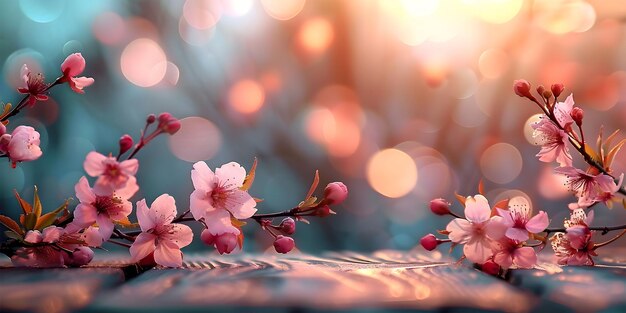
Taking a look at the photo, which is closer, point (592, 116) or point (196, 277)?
point (196, 277)

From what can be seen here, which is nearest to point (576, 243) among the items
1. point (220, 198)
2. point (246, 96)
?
point (220, 198)

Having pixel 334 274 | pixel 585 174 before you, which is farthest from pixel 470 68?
pixel 334 274

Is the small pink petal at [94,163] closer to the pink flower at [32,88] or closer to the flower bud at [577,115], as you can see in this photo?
the pink flower at [32,88]

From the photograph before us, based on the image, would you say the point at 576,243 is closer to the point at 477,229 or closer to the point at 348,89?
the point at 477,229

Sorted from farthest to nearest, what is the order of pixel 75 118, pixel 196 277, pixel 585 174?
pixel 75 118
pixel 585 174
pixel 196 277

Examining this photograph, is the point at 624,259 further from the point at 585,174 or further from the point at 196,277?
the point at 196,277

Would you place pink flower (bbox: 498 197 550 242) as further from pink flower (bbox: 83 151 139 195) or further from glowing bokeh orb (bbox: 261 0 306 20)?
glowing bokeh orb (bbox: 261 0 306 20)
